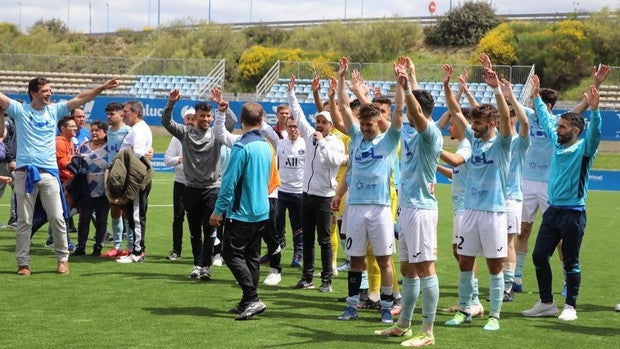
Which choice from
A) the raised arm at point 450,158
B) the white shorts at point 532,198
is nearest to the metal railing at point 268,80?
the white shorts at point 532,198

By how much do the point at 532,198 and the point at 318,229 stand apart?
8.20ft

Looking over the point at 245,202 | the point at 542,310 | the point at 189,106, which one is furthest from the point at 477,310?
the point at 189,106

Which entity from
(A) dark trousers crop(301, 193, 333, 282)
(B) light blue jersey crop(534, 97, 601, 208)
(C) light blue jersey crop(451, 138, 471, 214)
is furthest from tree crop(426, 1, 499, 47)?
(B) light blue jersey crop(534, 97, 601, 208)

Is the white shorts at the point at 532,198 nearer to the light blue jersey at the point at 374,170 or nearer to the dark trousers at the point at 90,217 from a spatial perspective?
the light blue jersey at the point at 374,170

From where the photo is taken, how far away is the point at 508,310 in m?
10.1

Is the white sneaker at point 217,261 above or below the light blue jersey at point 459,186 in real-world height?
below

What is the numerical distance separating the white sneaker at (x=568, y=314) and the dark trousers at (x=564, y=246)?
58 millimetres

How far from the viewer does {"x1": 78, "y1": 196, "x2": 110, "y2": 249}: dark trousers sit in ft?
44.2

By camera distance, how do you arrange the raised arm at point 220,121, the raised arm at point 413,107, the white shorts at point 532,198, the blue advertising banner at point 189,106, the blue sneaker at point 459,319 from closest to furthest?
the raised arm at point 413,107 < the blue sneaker at point 459,319 < the raised arm at point 220,121 < the white shorts at point 532,198 < the blue advertising banner at point 189,106

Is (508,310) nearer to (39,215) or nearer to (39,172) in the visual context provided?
(39,172)

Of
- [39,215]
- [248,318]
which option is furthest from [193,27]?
[248,318]

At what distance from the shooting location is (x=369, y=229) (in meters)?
8.82

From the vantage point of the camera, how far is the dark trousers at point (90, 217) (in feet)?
44.2

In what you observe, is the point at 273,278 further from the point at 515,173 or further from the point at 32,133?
the point at 32,133
